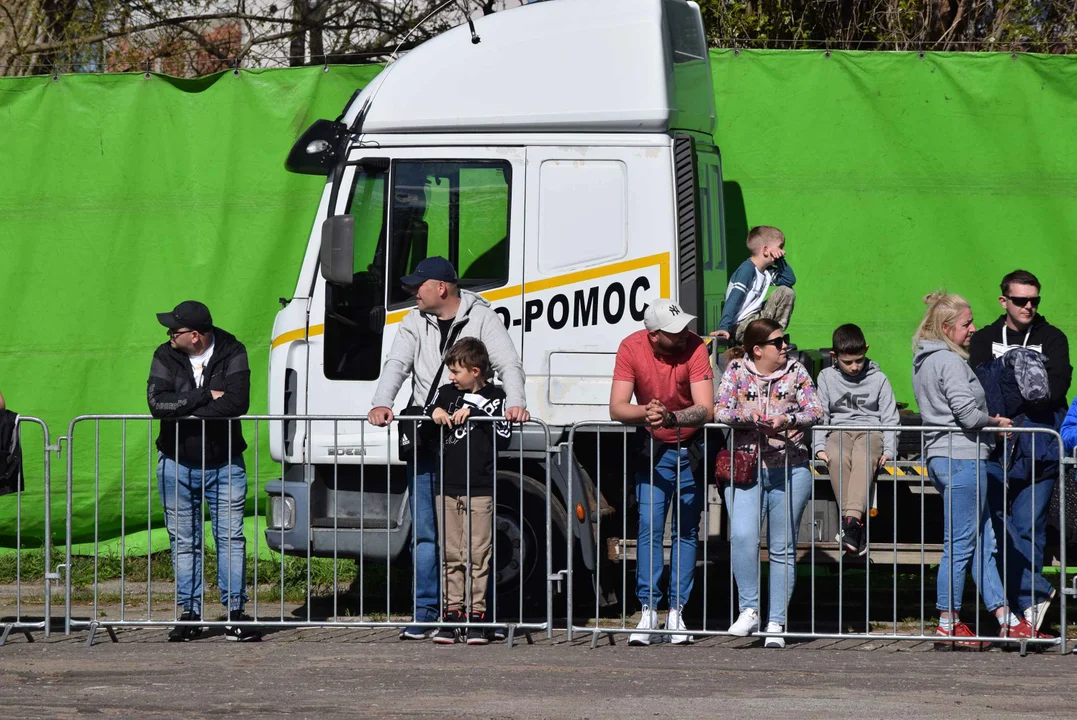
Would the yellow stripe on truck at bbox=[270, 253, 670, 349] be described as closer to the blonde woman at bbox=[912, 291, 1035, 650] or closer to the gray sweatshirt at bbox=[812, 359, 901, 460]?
the gray sweatshirt at bbox=[812, 359, 901, 460]

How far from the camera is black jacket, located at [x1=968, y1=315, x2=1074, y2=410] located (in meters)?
6.92

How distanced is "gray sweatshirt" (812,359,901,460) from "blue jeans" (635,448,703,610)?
3.31ft

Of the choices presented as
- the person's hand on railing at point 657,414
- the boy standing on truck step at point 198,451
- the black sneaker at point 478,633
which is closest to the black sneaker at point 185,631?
the boy standing on truck step at point 198,451

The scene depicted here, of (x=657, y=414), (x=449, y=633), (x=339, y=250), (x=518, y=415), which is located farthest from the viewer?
(x=339, y=250)

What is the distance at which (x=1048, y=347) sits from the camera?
6.93 metres

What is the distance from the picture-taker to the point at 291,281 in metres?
9.46

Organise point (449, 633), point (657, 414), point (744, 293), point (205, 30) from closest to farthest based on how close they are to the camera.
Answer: point (657, 414) → point (449, 633) → point (744, 293) → point (205, 30)

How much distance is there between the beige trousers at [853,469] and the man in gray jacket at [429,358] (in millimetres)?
1674

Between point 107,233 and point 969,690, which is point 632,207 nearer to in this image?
point 969,690

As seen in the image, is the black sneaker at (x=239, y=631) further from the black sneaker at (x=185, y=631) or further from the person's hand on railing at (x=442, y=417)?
the person's hand on railing at (x=442, y=417)

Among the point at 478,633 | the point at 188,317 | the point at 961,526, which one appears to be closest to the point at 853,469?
the point at 961,526

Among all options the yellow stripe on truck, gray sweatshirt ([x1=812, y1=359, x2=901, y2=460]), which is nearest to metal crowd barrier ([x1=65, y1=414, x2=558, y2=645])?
the yellow stripe on truck

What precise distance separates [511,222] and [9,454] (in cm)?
277

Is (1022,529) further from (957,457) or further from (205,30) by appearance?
(205,30)
